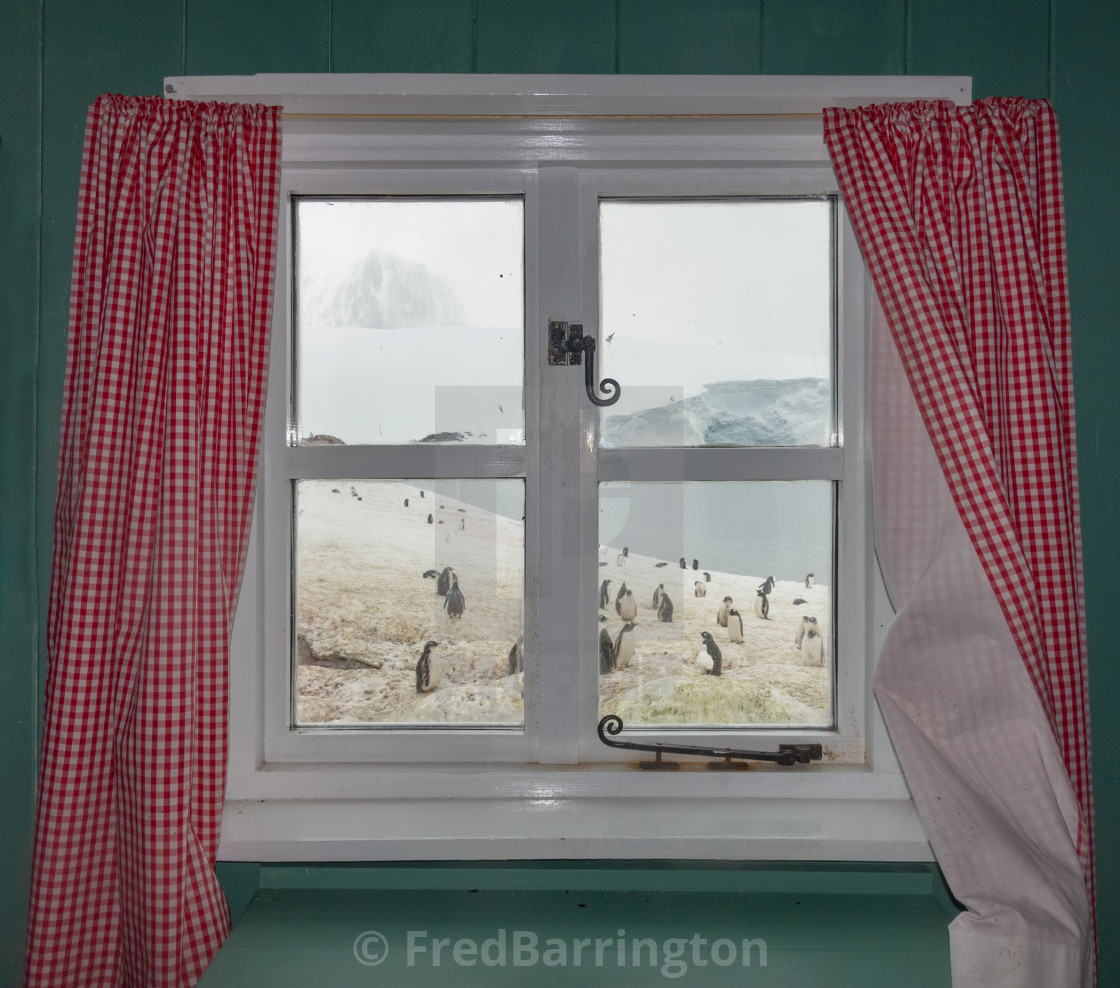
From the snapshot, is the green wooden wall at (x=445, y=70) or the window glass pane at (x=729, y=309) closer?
the green wooden wall at (x=445, y=70)

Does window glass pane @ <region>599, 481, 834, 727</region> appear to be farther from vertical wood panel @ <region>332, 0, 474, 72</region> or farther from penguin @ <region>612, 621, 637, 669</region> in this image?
vertical wood panel @ <region>332, 0, 474, 72</region>

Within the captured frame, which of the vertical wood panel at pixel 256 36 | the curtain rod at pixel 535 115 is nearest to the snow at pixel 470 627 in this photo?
the curtain rod at pixel 535 115

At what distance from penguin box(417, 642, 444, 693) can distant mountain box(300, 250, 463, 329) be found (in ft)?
2.03

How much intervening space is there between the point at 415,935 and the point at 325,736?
15.4 inches

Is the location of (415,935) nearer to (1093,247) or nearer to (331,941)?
(331,941)

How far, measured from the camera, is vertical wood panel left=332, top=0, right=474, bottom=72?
122 centimetres

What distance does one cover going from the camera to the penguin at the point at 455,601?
52.1 inches

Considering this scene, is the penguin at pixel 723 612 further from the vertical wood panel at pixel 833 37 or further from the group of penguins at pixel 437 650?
the vertical wood panel at pixel 833 37

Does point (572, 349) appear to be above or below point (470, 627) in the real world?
above

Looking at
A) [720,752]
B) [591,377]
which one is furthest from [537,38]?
[720,752]

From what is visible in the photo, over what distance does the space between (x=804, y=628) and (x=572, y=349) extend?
26.9 inches

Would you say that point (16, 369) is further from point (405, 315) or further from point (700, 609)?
point (700, 609)

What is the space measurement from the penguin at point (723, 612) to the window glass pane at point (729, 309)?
0.99 feet

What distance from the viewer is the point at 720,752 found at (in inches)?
50.1
